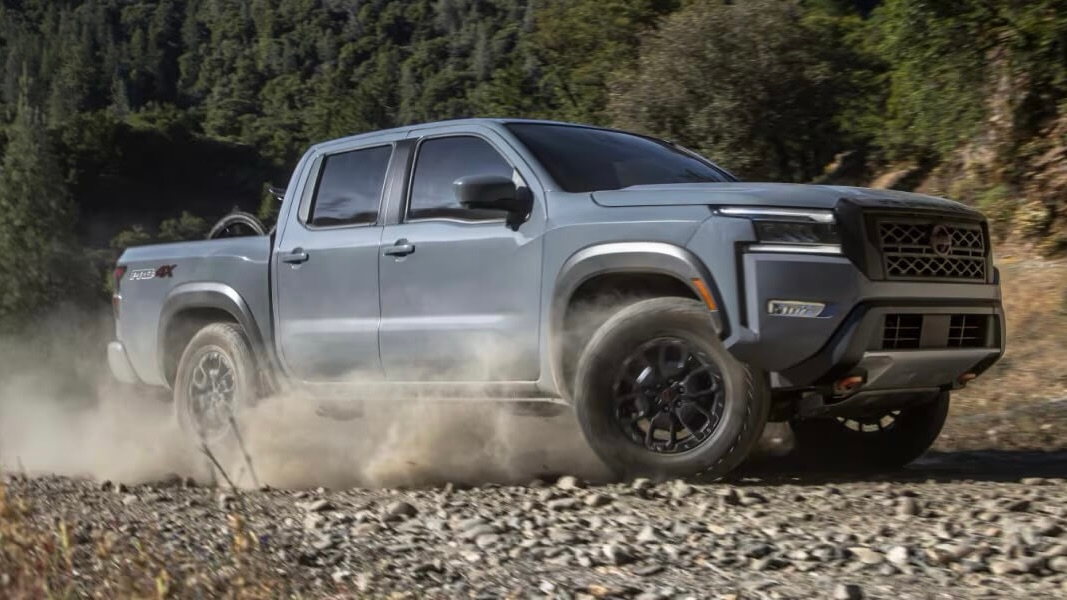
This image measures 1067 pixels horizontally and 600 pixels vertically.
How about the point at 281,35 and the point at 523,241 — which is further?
the point at 281,35

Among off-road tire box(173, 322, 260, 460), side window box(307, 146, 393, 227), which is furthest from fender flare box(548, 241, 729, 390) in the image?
off-road tire box(173, 322, 260, 460)

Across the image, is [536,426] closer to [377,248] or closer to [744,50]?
[377,248]

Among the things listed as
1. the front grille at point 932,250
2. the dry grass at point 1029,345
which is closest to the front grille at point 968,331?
the front grille at point 932,250

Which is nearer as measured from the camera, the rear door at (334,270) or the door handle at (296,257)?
the rear door at (334,270)

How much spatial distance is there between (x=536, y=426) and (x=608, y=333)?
1.24m

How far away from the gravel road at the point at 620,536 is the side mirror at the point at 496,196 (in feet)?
4.22

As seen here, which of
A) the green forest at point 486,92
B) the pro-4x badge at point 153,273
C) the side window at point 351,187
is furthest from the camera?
the green forest at point 486,92

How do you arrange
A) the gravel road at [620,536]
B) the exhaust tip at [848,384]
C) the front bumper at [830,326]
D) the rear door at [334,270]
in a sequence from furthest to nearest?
the rear door at [334,270] → the exhaust tip at [848,384] → the front bumper at [830,326] → the gravel road at [620,536]

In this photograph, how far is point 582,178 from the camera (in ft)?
20.2

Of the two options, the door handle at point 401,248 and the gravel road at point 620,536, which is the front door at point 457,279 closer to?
the door handle at point 401,248

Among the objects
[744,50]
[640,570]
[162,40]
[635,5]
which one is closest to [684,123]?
[744,50]

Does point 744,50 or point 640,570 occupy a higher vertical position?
point 744,50

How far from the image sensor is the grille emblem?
556cm

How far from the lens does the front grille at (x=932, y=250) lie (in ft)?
17.6
